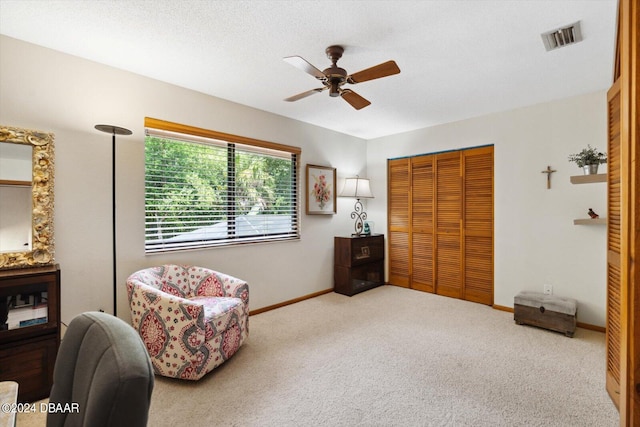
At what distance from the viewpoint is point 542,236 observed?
3537mm

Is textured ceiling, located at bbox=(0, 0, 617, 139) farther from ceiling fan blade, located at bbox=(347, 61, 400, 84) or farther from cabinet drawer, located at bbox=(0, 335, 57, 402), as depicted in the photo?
cabinet drawer, located at bbox=(0, 335, 57, 402)

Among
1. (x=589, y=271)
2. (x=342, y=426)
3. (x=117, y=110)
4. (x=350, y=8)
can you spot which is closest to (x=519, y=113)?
(x=589, y=271)

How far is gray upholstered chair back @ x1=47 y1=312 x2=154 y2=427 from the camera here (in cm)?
55

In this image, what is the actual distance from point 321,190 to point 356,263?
121 cm

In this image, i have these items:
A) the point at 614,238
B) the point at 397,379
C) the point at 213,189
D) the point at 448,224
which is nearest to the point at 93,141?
the point at 213,189

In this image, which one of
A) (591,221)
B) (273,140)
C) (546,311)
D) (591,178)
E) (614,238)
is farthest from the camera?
(273,140)

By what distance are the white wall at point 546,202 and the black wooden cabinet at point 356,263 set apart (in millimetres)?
1700

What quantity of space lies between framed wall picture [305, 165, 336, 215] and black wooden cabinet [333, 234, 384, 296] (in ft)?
1.73

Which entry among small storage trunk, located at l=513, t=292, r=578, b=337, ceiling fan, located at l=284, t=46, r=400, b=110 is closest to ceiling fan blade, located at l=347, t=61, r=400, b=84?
ceiling fan, located at l=284, t=46, r=400, b=110

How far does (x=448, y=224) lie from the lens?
4391 millimetres

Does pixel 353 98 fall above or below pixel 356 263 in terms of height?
above

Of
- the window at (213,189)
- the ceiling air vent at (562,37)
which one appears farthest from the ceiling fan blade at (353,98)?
the window at (213,189)

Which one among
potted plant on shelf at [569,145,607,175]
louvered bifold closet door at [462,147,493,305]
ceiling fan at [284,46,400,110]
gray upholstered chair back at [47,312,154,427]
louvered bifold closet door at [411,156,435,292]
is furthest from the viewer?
louvered bifold closet door at [411,156,435,292]

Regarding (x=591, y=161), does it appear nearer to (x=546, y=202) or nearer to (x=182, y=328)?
(x=546, y=202)
